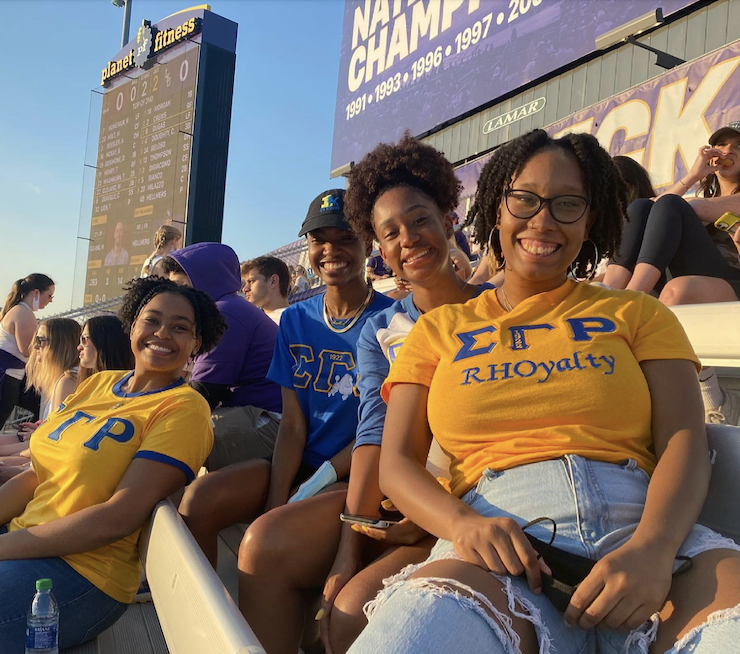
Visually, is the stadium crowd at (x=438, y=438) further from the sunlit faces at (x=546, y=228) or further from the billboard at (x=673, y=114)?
the billboard at (x=673, y=114)

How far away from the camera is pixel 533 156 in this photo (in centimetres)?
164

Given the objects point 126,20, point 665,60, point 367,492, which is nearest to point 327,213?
point 367,492

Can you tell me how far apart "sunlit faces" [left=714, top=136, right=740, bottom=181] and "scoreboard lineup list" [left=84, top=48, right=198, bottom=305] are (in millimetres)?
9739

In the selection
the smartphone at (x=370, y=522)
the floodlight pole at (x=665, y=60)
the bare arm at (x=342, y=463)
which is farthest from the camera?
the floodlight pole at (x=665, y=60)

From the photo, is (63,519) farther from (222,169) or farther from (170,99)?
(170,99)

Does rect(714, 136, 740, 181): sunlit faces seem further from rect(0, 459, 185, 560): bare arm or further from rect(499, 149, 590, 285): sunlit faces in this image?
rect(0, 459, 185, 560): bare arm

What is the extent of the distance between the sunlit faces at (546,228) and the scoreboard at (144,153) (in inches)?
402

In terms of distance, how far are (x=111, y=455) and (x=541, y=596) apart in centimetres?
144

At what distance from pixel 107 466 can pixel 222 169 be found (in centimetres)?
1041

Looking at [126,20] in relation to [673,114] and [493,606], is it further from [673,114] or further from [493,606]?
[493,606]

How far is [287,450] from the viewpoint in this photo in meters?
2.32

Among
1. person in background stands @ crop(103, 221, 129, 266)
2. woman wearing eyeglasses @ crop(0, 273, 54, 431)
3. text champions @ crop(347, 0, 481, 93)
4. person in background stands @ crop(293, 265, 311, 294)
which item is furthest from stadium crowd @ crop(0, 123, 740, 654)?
person in background stands @ crop(103, 221, 129, 266)

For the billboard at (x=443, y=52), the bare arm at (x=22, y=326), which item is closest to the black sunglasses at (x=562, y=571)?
the bare arm at (x=22, y=326)

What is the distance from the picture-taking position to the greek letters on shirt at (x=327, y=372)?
2.32 m
